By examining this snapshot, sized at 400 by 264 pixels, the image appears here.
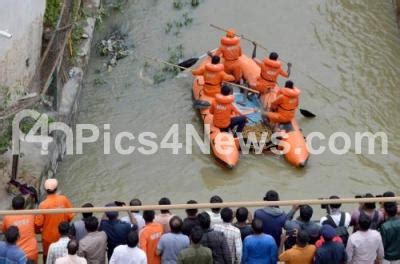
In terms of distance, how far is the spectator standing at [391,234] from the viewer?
26.5ft

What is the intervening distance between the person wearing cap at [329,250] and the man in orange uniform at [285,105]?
15.9 feet

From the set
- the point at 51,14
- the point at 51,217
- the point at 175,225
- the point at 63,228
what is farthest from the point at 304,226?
the point at 51,14

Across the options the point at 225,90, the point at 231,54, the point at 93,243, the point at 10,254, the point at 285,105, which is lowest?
the point at 10,254

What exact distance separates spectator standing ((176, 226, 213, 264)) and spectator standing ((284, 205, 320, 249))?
120 centimetres

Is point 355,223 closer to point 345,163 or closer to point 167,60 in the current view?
point 345,163

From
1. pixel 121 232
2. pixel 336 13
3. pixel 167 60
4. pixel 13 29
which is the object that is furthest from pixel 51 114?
pixel 336 13

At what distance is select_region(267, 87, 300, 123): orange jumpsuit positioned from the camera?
40.1ft

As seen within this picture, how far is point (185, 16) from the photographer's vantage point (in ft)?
55.0

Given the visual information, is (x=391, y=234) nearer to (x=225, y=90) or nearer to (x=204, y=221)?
(x=204, y=221)

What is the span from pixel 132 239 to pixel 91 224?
66 centimetres

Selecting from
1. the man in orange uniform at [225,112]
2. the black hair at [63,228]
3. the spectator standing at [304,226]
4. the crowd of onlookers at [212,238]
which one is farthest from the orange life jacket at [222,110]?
the black hair at [63,228]

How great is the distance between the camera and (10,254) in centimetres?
736

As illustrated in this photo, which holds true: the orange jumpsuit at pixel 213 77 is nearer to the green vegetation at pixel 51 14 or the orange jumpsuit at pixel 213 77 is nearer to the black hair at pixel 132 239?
the green vegetation at pixel 51 14

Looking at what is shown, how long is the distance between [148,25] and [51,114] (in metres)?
5.02
